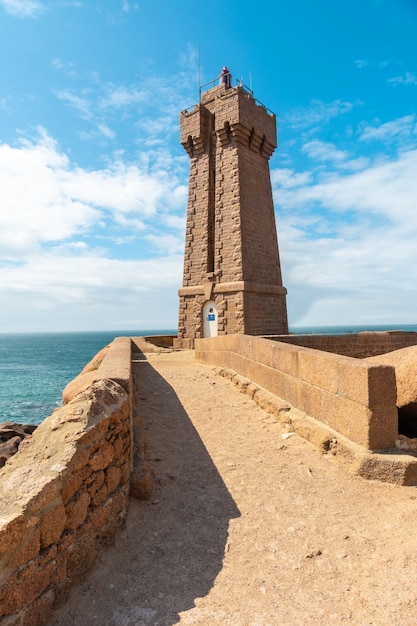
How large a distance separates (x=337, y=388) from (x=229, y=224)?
44.4 ft

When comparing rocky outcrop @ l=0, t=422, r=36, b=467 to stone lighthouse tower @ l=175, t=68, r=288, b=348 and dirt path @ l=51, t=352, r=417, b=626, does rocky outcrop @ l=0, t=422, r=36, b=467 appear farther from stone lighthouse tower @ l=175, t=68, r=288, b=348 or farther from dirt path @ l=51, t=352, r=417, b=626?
stone lighthouse tower @ l=175, t=68, r=288, b=348

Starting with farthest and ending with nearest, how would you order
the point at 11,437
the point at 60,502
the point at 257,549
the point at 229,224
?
the point at 229,224 → the point at 11,437 → the point at 257,549 → the point at 60,502

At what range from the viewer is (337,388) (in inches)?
187

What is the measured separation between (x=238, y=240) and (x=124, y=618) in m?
15.4

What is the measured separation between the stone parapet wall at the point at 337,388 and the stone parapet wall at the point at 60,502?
8.22ft

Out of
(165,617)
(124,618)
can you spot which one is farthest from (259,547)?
(124,618)

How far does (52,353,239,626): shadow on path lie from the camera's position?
2.69 metres

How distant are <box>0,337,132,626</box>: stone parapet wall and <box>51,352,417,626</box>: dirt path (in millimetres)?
199

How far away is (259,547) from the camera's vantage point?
3275 mm

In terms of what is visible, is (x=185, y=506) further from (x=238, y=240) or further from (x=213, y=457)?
(x=238, y=240)

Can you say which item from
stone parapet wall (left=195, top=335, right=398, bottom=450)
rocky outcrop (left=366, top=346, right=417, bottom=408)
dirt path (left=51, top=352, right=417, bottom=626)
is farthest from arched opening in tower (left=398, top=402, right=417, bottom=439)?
dirt path (left=51, top=352, right=417, bottom=626)

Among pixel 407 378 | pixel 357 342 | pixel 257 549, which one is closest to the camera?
pixel 257 549

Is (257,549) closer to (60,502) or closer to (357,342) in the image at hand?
(60,502)

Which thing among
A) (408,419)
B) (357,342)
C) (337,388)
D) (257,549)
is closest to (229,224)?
(357,342)
